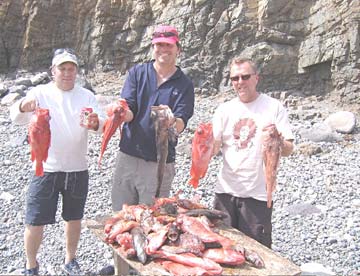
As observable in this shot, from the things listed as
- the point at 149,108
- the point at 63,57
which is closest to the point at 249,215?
the point at 149,108

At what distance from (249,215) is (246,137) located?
72 centimetres

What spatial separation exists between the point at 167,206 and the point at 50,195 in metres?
1.16

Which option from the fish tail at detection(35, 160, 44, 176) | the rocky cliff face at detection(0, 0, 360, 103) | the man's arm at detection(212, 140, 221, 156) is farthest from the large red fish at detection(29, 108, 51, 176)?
the rocky cliff face at detection(0, 0, 360, 103)

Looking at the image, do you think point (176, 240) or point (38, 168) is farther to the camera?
point (38, 168)

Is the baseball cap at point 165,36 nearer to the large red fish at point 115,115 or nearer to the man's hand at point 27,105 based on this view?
the large red fish at point 115,115

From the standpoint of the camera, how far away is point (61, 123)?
4383 mm

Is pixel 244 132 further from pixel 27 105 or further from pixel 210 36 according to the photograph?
pixel 210 36

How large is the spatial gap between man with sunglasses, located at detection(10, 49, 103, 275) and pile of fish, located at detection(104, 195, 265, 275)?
663mm

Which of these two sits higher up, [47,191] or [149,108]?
[149,108]

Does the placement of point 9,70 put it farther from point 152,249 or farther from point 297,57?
point 152,249

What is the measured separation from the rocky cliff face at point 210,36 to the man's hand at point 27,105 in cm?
1340

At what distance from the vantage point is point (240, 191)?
4.14 m

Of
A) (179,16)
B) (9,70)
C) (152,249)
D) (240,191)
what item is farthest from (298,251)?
(9,70)

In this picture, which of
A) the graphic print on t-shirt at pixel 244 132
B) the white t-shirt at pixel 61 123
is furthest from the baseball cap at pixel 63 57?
the graphic print on t-shirt at pixel 244 132
